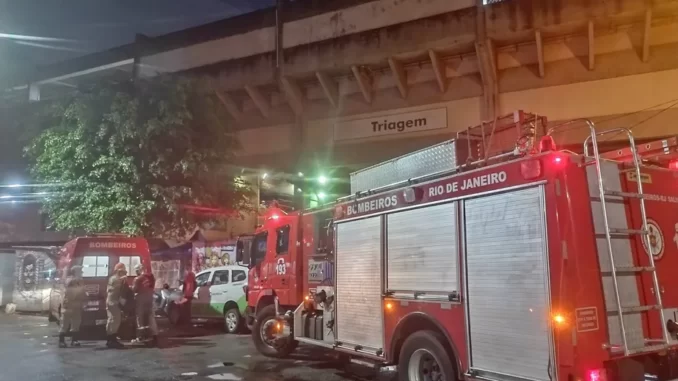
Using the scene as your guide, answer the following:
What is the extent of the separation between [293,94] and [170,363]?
12200mm

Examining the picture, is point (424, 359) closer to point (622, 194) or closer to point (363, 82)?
point (622, 194)

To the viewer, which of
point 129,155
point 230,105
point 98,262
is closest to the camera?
point 98,262

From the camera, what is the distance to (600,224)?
519 cm

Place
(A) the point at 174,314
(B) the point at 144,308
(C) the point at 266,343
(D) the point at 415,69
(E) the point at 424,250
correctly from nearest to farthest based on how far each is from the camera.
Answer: (E) the point at 424,250 < (C) the point at 266,343 < (B) the point at 144,308 < (A) the point at 174,314 < (D) the point at 415,69

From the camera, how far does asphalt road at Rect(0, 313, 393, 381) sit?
8.83m

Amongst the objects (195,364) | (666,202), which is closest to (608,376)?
(666,202)

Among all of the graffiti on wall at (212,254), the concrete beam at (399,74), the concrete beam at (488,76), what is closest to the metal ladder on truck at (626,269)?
the concrete beam at (488,76)

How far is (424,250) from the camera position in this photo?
258 inches

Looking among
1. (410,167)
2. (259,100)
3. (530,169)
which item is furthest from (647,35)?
(259,100)

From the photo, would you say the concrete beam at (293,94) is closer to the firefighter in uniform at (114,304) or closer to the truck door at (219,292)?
the truck door at (219,292)

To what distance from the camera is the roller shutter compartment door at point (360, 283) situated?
24.0 feet

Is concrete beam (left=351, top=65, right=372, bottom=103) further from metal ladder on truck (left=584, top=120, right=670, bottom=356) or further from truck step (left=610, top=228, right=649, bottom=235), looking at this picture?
truck step (left=610, top=228, right=649, bottom=235)

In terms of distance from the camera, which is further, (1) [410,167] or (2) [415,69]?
(2) [415,69]

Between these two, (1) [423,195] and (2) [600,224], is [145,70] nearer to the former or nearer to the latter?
(1) [423,195]
